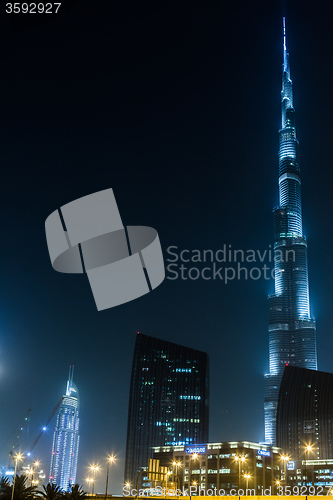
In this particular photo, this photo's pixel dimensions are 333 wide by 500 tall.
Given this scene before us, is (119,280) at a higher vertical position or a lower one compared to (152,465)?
higher

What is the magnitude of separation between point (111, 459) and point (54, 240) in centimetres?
3324

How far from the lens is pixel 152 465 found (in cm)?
16275

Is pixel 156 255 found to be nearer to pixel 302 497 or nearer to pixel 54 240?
pixel 54 240

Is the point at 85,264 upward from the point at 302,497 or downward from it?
upward

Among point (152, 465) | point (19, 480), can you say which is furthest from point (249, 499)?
point (152, 465)

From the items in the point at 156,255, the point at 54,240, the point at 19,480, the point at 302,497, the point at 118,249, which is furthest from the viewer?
the point at 156,255

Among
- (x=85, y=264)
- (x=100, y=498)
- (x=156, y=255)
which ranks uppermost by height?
(x=156, y=255)

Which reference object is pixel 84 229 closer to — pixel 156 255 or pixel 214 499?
pixel 214 499

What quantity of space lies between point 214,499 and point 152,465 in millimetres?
108409

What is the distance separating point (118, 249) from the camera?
94562 millimetres

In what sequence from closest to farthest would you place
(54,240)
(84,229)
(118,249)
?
(84,229) → (54,240) → (118,249)

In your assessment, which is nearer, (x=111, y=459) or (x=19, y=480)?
(x=19, y=480)

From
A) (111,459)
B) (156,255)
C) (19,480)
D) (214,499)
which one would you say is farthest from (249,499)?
(156,255)

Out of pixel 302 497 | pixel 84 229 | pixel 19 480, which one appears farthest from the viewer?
pixel 84 229
